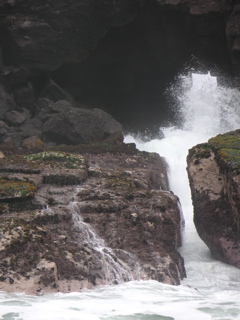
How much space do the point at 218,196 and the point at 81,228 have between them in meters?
5.26

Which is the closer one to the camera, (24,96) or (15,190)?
(15,190)

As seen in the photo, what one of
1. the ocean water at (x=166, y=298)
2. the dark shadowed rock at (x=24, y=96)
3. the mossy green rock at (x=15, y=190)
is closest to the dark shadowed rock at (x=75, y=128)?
the dark shadowed rock at (x=24, y=96)

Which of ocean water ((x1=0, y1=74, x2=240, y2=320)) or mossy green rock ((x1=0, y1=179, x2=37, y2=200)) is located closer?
ocean water ((x1=0, y1=74, x2=240, y2=320))

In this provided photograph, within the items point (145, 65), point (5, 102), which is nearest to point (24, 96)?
point (5, 102)

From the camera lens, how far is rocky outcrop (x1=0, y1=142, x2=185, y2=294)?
36.0 feet

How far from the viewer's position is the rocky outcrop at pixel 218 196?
47.5 ft

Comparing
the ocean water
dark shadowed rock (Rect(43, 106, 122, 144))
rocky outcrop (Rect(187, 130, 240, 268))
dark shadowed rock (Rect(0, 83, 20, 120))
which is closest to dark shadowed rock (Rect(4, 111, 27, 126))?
dark shadowed rock (Rect(0, 83, 20, 120))

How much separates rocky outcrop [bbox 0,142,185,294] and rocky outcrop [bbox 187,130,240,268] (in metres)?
1.09

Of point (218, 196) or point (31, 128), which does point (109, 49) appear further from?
point (218, 196)

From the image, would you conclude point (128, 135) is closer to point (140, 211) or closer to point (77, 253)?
point (140, 211)

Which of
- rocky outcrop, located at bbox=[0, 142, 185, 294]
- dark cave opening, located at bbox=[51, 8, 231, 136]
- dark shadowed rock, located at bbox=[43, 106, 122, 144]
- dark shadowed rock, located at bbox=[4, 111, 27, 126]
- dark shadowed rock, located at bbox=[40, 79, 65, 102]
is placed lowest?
rocky outcrop, located at bbox=[0, 142, 185, 294]

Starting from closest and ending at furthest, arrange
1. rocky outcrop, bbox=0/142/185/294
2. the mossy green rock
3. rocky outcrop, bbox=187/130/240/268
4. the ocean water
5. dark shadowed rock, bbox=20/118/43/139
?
the ocean water
rocky outcrop, bbox=0/142/185/294
the mossy green rock
rocky outcrop, bbox=187/130/240/268
dark shadowed rock, bbox=20/118/43/139

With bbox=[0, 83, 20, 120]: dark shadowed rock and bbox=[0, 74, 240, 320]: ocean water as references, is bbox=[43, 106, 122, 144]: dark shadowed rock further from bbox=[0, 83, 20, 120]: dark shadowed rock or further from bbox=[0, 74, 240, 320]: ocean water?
A: bbox=[0, 74, 240, 320]: ocean water

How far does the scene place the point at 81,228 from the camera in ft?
43.4
